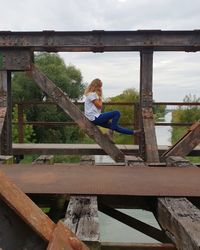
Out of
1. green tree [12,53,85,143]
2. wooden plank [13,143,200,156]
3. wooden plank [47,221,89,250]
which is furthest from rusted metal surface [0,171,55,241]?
green tree [12,53,85,143]

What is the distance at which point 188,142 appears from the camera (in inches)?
203

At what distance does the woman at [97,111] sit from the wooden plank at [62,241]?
4079 mm

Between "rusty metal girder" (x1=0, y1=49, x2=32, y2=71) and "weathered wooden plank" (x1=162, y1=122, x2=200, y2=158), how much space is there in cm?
238

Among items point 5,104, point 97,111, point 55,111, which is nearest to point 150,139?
point 97,111

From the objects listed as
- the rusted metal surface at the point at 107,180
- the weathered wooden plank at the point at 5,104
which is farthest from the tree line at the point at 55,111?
the rusted metal surface at the point at 107,180

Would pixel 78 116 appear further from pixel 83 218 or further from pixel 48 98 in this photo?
pixel 48 98

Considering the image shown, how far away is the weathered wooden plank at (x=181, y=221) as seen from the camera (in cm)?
195

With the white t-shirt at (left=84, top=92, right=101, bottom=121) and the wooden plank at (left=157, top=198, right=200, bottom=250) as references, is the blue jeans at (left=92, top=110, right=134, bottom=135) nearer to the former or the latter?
the white t-shirt at (left=84, top=92, right=101, bottom=121)

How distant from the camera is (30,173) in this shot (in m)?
3.77

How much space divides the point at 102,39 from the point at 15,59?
50.6 inches

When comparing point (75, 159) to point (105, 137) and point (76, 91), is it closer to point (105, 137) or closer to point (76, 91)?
point (76, 91)

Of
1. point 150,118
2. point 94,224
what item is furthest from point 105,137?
point 94,224

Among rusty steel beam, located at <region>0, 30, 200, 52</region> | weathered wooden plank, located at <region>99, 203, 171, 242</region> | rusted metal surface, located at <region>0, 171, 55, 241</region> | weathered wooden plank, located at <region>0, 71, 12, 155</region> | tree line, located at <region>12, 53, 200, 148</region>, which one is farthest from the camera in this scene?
tree line, located at <region>12, 53, 200, 148</region>

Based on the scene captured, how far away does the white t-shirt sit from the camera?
220 inches
